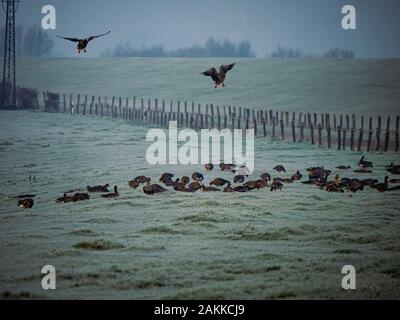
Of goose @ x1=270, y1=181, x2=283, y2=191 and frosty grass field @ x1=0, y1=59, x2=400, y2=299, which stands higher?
goose @ x1=270, y1=181, x2=283, y2=191

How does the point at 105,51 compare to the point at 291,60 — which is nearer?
the point at 291,60

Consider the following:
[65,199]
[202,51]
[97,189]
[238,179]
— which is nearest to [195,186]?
[238,179]

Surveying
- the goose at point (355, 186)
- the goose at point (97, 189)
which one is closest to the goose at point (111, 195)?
the goose at point (97, 189)

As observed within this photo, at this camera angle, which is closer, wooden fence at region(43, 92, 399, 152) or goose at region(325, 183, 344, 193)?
goose at region(325, 183, 344, 193)

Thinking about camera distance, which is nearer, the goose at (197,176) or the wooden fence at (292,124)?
the goose at (197,176)

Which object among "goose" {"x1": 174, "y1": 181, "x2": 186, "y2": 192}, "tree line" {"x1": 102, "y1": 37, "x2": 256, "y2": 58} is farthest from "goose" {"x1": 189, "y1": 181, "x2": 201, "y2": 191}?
"tree line" {"x1": 102, "y1": 37, "x2": 256, "y2": 58}

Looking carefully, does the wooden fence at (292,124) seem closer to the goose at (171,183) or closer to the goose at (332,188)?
the goose at (332,188)

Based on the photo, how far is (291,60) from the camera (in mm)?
66438

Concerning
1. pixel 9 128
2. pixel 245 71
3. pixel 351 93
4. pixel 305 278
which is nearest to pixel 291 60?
pixel 245 71

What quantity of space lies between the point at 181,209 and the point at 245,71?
5068 cm

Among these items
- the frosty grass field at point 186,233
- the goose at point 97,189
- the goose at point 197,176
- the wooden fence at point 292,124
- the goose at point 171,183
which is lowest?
the frosty grass field at point 186,233

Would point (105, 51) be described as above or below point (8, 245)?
above

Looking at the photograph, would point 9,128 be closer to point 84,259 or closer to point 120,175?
point 120,175

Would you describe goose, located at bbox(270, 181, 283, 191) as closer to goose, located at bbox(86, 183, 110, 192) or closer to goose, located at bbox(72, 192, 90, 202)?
goose, located at bbox(86, 183, 110, 192)
